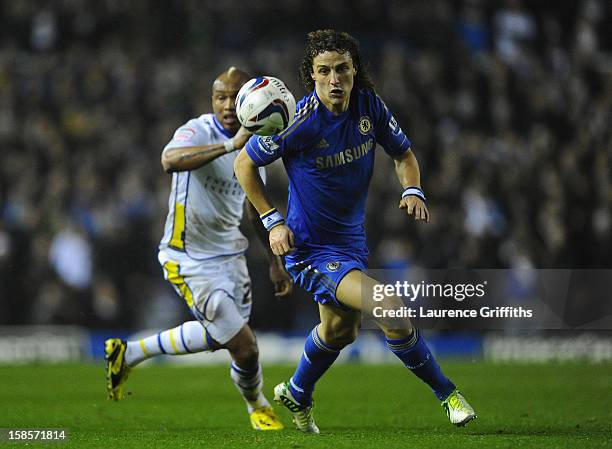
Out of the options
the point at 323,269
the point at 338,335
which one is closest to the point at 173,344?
the point at 338,335

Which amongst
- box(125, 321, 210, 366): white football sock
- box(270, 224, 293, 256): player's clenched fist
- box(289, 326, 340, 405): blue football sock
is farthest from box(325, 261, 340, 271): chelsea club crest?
box(125, 321, 210, 366): white football sock

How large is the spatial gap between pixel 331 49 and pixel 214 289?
2206 mm

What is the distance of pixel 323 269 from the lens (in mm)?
6430

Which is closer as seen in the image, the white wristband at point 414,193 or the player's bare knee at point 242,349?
the white wristband at point 414,193

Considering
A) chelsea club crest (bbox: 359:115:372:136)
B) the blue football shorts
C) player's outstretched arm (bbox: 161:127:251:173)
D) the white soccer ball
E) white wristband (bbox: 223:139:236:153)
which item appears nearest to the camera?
the white soccer ball

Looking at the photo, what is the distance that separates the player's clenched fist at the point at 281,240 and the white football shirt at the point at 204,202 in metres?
1.56

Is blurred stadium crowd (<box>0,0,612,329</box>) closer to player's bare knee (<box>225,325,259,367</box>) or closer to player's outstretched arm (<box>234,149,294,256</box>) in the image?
player's bare knee (<box>225,325,259,367</box>)

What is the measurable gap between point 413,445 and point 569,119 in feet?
39.7

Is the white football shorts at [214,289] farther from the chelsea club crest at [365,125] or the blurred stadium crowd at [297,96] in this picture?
the blurred stadium crowd at [297,96]

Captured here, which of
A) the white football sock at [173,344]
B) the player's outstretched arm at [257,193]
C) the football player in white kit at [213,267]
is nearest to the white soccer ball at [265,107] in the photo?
the player's outstretched arm at [257,193]

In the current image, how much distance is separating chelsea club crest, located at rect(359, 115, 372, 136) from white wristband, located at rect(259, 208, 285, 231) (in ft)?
2.53

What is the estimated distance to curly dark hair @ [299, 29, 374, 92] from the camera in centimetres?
639

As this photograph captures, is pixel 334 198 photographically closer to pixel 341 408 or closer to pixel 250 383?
pixel 250 383

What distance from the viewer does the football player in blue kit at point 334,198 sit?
630cm
